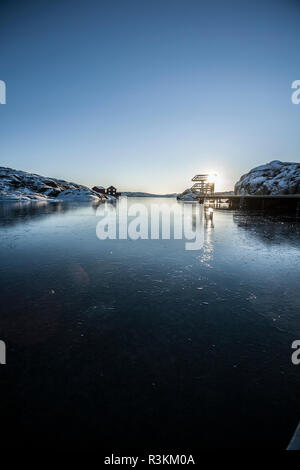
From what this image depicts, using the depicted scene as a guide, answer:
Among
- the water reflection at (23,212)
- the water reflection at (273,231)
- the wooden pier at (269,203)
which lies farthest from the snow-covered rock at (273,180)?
the water reflection at (23,212)

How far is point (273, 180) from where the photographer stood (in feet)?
165

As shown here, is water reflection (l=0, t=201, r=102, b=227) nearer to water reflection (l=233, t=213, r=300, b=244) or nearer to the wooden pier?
water reflection (l=233, t=213, r=300, b=244)

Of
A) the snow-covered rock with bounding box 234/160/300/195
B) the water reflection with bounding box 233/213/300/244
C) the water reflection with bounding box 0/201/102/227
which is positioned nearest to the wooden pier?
the snow-covered rock with bounding box 234/160/300/195

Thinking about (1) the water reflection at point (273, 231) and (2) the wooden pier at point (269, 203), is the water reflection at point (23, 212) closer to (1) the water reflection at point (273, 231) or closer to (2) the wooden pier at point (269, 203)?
(1) the water reflection at point (273, 231)

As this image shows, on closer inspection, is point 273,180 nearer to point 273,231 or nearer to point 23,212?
point 273,231

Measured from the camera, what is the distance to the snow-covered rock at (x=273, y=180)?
4436cm

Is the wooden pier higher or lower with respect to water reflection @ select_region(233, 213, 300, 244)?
higher

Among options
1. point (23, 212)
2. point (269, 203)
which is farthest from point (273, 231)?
point (23, 212)

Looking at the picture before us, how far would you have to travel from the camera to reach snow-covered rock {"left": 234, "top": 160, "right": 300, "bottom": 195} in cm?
4436

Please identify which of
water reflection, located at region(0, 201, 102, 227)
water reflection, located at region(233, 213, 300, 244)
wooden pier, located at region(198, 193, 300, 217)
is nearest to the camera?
water reflection, located at region(233, 213, 300, 244)
